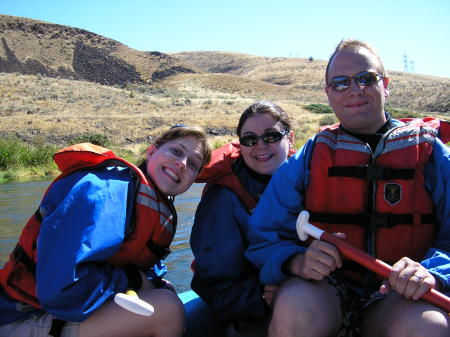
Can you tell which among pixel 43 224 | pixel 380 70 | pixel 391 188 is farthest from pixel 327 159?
pixel 43 224

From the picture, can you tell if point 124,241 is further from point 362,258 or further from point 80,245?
point 362,258

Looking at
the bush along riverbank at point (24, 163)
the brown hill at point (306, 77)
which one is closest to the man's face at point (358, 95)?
the bush along riverbank at point (24, 163)

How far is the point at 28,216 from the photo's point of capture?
682 cm

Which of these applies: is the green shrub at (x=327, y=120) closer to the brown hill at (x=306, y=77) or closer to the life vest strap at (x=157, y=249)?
the brown hill at (x=306, y=77)

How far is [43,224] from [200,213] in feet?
2.83

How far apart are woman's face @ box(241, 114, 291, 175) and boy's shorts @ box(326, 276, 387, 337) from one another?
0.81 m

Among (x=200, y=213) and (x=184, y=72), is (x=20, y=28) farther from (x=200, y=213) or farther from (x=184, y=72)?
(x=200, y=213)

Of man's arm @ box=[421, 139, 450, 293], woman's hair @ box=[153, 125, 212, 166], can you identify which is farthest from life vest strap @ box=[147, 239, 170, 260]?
man's arm @ box=[421, 139, 450, 293]

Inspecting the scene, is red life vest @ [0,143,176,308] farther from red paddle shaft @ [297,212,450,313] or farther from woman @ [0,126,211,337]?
red paddle shaft @ [297,212,450,313]

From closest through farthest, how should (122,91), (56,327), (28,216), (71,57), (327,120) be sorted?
(56,327) < (28,216) < (327,120) < (122,91) < (71,57)

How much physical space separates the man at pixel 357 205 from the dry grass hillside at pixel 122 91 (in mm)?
16409

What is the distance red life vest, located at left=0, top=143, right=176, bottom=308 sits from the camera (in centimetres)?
181

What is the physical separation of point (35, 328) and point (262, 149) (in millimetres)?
1308

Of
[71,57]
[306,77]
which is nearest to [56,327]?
[71,57]
